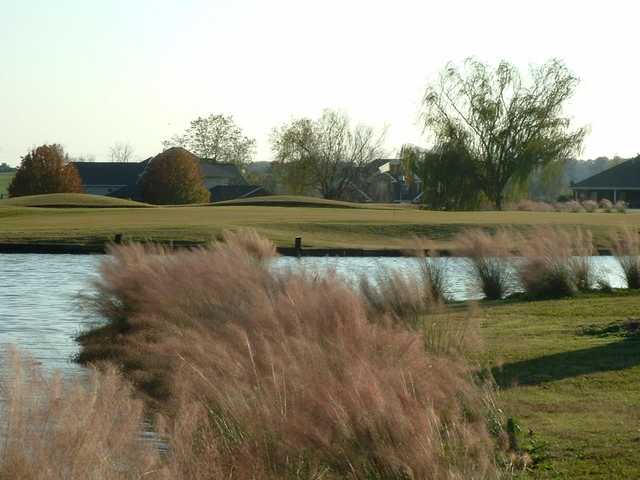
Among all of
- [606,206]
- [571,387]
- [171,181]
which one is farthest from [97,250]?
[171,181]

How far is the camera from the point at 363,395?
6.64 metres

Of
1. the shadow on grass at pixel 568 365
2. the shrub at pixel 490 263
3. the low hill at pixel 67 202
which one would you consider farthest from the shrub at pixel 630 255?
the low hill at pixel 67 202

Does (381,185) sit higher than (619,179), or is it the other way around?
(619,179)

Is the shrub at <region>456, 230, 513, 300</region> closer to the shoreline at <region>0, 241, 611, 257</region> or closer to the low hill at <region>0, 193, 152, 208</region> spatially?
the shoreline at <region>0, 241, 611, 257</region>

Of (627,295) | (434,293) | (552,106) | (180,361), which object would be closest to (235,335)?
(180,361)

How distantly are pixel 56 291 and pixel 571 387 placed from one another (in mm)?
15852

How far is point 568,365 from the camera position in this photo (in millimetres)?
13359

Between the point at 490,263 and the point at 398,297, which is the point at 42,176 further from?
the point at 398,297

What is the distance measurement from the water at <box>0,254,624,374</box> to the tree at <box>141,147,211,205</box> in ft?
180

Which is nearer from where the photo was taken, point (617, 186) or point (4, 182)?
point (617, 186)

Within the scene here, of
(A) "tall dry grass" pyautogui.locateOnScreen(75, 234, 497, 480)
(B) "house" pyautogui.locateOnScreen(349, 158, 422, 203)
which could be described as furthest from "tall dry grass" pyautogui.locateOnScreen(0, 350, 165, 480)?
(B) "house" pyautogui.locateOnScreen(349, 158, 422, 203)

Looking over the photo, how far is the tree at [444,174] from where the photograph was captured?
7329 cm

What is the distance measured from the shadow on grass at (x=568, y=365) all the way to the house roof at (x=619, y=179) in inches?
3480

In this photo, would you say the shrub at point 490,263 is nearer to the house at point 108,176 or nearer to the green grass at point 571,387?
the green grass at point 571,387
